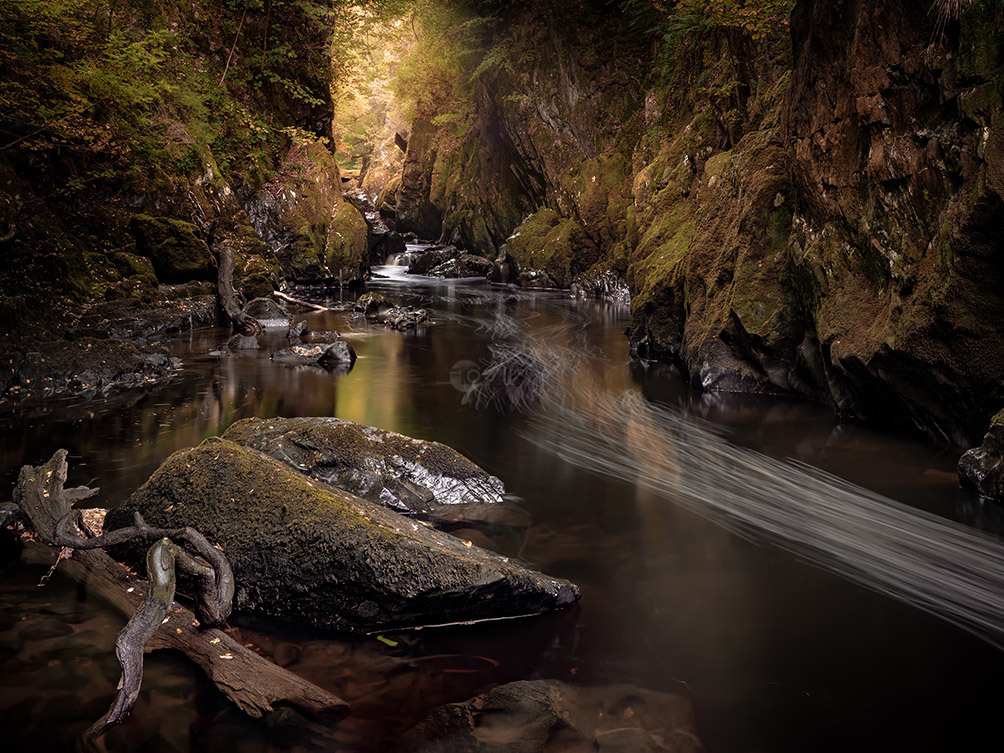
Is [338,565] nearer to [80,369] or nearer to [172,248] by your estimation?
[80,369]

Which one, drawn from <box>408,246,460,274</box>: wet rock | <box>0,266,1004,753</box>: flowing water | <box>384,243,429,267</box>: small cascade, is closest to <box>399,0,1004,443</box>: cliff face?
<box>0,266,1004,753</box>: flowing water

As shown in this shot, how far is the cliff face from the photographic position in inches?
195

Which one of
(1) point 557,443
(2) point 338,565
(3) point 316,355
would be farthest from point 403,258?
(2) point 338,565

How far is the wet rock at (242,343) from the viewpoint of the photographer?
11.5m

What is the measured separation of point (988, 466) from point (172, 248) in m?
14.4

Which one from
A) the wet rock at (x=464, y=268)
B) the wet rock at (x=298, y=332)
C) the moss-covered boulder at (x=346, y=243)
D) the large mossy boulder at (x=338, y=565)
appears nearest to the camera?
the large mossy boulder at (x=338, y=565)

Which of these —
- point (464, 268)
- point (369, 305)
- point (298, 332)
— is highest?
point (464, 268)

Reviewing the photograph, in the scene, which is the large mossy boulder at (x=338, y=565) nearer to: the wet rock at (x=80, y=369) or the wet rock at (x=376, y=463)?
the wet rock at (x=376, y=463)

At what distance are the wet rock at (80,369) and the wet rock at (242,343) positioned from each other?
2.34 metres

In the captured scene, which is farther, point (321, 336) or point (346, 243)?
point (346, 243)

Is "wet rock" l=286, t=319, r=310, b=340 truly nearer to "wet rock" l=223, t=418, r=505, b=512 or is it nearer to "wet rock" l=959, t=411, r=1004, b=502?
"wet rock" l=223, t=418, r=505, b=512

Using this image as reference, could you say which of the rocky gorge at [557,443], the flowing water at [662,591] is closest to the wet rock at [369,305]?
the rocky gorge at [557,443]

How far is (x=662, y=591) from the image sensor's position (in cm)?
368

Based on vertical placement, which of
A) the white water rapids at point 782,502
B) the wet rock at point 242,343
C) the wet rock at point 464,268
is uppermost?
the wet rock at point 464,268
